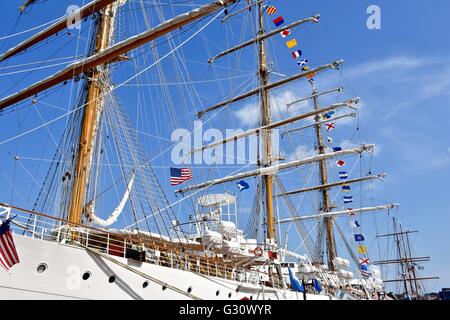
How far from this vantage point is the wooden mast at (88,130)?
50.2 ft

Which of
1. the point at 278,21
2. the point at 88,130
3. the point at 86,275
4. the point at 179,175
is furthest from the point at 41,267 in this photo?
the point at 278,21

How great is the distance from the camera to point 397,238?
64812 millimetres

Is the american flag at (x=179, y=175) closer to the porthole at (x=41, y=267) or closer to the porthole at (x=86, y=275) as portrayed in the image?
the porthole at (x=86, y=275)

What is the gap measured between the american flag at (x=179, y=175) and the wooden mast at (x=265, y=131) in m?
7.13

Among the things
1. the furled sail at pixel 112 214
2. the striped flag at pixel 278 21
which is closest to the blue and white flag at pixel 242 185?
the furled sail at pixel 112 214

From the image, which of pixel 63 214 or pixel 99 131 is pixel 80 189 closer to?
pixel 63 214


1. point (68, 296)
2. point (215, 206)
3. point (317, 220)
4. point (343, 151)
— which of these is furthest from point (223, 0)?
point (317, 220)

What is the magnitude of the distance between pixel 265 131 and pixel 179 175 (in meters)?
11.6

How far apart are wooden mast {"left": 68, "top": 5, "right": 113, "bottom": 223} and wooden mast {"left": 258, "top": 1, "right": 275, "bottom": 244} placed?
14058 millimetres

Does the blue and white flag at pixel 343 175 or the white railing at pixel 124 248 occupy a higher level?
the blue and white flag at pixel 343 175

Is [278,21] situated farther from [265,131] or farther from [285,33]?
[265,131]

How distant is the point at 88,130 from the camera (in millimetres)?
16828

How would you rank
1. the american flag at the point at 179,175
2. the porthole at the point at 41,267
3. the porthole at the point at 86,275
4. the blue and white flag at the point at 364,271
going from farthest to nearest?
the blue and white flag at the point at 364,271 < the american flag at the point at 179,175 < the porthole at the point at 86,275 < the porthole at the point at 41,267
